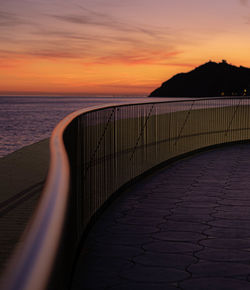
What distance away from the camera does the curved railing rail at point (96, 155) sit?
A: 817mm

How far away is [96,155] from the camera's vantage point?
7.48 m

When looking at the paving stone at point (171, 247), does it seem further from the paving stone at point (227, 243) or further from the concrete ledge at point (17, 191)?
the concrete ledge at point (17, 191)

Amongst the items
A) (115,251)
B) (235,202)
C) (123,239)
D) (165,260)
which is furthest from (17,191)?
(165,260)

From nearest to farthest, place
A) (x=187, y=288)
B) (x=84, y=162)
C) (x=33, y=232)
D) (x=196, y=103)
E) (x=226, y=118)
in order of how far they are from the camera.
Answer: (x=33, y=232) < (x=187, y=288) < (x=84, y=162) < (x=196, y=103) < (x=226, y=118)

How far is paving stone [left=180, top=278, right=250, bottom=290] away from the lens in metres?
4.67

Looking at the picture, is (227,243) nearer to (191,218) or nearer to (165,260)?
(165,260)

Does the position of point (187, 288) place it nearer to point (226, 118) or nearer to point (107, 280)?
point (107, 280)

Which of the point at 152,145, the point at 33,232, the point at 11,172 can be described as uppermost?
the point at 33,232

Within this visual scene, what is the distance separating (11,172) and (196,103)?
19.9 feet

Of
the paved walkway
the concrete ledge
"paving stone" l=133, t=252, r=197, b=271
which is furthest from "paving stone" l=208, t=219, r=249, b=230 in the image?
the concrete ledge

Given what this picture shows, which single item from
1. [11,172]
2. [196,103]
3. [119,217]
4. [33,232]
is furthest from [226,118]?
[33,232]

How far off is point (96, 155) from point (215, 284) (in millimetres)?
3167

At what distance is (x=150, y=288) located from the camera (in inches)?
185

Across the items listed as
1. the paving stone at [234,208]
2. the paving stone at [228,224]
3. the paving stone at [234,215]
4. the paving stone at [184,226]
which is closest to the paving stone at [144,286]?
the paving stone at [184,226]
